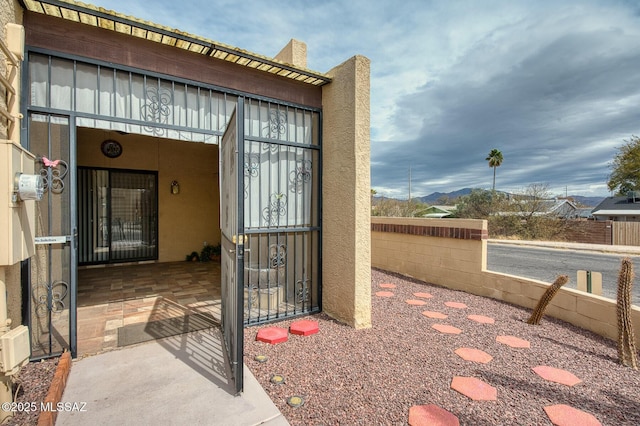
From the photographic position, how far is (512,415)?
82.6 inches

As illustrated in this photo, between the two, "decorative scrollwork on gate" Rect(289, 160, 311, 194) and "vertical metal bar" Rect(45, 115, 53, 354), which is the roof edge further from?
"decorative scrollwork on gate" Rect(289, 160, 311, 194)

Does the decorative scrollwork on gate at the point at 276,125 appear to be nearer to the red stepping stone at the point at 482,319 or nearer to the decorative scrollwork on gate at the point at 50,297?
the decorative scrollwork on gate at the point at 50,297

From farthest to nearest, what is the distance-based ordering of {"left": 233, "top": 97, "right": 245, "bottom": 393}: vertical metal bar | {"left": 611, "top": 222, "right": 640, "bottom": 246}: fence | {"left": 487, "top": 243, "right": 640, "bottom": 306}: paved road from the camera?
{"left": 611, "top": 222, "right": 640, "bottom": 246}: fence
{"left": 487, "top": 243, "right": 640, "bottom": 306}: paved road
{"left": 233, "top": 97, "right": 245, "bottom": 393}: vertical metal bar

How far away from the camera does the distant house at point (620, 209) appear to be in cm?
2889

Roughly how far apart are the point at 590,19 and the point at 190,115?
7306mm

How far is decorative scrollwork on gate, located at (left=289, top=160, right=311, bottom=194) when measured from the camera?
415 centimetres

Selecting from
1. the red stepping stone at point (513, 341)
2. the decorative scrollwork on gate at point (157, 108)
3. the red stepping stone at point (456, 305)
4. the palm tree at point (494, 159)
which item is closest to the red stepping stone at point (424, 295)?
the red stepping stone at point (456, 305)

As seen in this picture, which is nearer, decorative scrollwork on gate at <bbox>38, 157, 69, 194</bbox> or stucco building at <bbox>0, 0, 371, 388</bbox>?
stucco building at <bbox>0, 0, 371, 388</bbox>

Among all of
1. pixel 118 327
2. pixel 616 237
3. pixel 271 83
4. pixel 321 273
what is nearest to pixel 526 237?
pixel 616 237

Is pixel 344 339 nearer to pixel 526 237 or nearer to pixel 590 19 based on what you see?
pixel 590 19

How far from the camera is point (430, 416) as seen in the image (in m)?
2.08

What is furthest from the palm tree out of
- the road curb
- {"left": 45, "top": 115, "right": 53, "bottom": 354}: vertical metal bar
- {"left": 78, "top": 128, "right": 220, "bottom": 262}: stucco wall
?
the road curb

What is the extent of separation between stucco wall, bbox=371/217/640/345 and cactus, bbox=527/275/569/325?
1.60 ft

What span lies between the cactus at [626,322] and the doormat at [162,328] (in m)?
4.80
